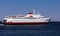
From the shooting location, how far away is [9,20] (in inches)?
3888

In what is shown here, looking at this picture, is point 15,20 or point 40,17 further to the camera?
point 40,17

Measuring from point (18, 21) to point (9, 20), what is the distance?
13.8 ft

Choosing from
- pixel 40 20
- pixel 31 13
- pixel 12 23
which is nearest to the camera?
pixel 12 23

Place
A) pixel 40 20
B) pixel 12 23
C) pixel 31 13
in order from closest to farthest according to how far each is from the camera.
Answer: pixel 12 23
pixel 40 20
pixel 31 13

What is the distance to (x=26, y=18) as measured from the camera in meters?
101

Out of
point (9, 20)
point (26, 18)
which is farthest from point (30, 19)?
point (9, 20)

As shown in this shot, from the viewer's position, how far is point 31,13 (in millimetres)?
108375

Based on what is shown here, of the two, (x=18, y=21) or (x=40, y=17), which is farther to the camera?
(x=40, y=17)

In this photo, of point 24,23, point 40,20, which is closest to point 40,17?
point 40,20

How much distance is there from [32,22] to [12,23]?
7.95 meters

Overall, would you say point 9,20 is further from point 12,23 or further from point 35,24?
point 35,24

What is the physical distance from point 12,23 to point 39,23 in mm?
10760

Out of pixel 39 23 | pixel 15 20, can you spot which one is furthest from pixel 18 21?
pixel 39 23

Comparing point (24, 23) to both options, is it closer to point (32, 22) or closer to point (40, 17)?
point (32, 22)
